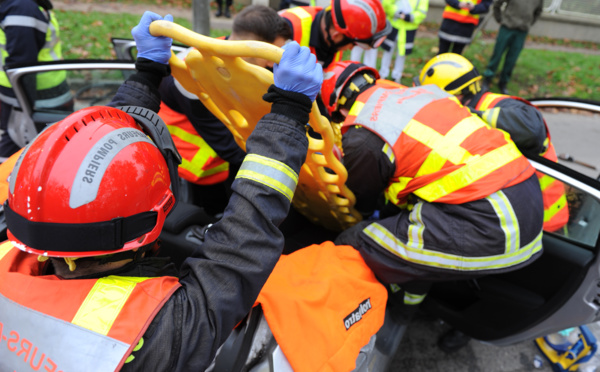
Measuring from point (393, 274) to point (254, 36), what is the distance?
1.63m

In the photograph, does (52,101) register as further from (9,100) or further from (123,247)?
(123,247)

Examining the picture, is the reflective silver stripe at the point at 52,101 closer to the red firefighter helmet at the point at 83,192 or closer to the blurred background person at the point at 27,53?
the blurred background person at the point at 27,53

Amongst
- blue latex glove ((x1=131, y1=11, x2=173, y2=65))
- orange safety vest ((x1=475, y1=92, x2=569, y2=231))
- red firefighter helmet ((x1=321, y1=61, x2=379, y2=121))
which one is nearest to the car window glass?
blue latex glove ((x1=131, y1=11, x2=173, y2=65))

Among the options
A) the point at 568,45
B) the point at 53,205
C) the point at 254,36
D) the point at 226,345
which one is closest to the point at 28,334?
the point at 53,205

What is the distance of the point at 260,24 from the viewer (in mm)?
2537

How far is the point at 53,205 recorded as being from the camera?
104 cm

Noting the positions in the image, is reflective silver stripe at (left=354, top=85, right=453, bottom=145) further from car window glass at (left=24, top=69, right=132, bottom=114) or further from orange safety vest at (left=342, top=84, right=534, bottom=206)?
car window glass at (left=24, top=69, right=132, bottom=114)

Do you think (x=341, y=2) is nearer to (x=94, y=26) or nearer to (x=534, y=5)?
(x=534, y=5)

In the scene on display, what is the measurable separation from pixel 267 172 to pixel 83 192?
48 cm

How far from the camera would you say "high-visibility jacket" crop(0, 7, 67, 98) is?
3.07 meters

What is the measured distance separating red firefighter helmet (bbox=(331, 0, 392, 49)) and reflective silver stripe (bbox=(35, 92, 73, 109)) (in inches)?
89.7

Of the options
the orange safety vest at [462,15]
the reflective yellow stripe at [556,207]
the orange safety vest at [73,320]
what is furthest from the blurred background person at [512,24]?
the orange safety vest at [73,320]

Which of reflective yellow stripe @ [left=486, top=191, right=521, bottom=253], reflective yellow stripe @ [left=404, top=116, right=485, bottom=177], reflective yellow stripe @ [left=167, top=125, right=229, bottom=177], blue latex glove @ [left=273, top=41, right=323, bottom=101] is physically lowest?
reflective yellow stripe @ [left=167, top=125, right=229, bottom=177]

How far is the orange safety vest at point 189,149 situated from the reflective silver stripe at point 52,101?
4.03 ft
